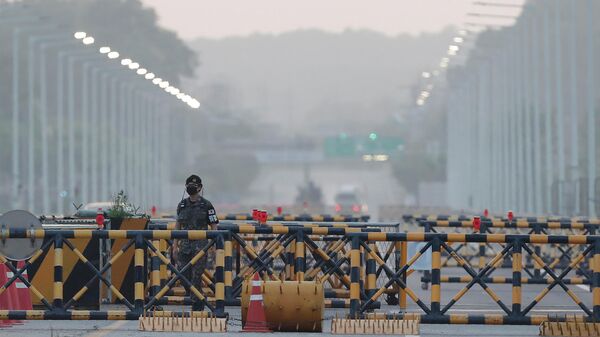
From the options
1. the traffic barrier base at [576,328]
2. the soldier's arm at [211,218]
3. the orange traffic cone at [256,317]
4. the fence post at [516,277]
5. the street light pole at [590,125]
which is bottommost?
the traffic barrier base at [576,328]

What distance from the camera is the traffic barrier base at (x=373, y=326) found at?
19.8 meters

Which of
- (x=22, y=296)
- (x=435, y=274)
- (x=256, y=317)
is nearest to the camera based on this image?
(x=256, y=317)

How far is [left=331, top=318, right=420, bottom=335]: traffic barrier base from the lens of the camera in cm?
1981

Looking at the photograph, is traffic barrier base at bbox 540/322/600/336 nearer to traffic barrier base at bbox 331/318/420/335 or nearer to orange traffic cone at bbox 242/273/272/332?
traffic barrier base at bbox 331/318/420/335

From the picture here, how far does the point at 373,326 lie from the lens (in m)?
19.8

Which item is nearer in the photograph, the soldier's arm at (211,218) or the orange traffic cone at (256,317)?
the orange traffic cone at (256,317)

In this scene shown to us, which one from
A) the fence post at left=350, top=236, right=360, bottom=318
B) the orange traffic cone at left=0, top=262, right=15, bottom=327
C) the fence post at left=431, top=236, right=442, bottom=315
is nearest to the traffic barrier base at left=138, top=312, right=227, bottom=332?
the fence post at left=350, top=236, right=360, bottom=318

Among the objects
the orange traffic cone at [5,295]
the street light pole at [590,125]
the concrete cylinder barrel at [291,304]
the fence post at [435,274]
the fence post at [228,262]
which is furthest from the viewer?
the street light pole at [590,125]

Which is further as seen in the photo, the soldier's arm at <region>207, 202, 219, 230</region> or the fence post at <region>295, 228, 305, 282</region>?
the soldier's arm at <region>207, 202, 219, 230</region>

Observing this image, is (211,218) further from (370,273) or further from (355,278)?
(355,278)

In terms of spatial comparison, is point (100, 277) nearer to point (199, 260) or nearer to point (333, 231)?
point (199, 260)

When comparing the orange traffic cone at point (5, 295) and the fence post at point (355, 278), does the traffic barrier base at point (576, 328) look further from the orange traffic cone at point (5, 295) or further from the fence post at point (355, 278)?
the orange traffic cone at point (5, 295)

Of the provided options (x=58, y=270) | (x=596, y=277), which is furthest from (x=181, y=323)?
(x=596, y=277)

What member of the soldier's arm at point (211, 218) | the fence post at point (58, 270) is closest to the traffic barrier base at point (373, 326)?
the soldier's arm at point (211, 218)
